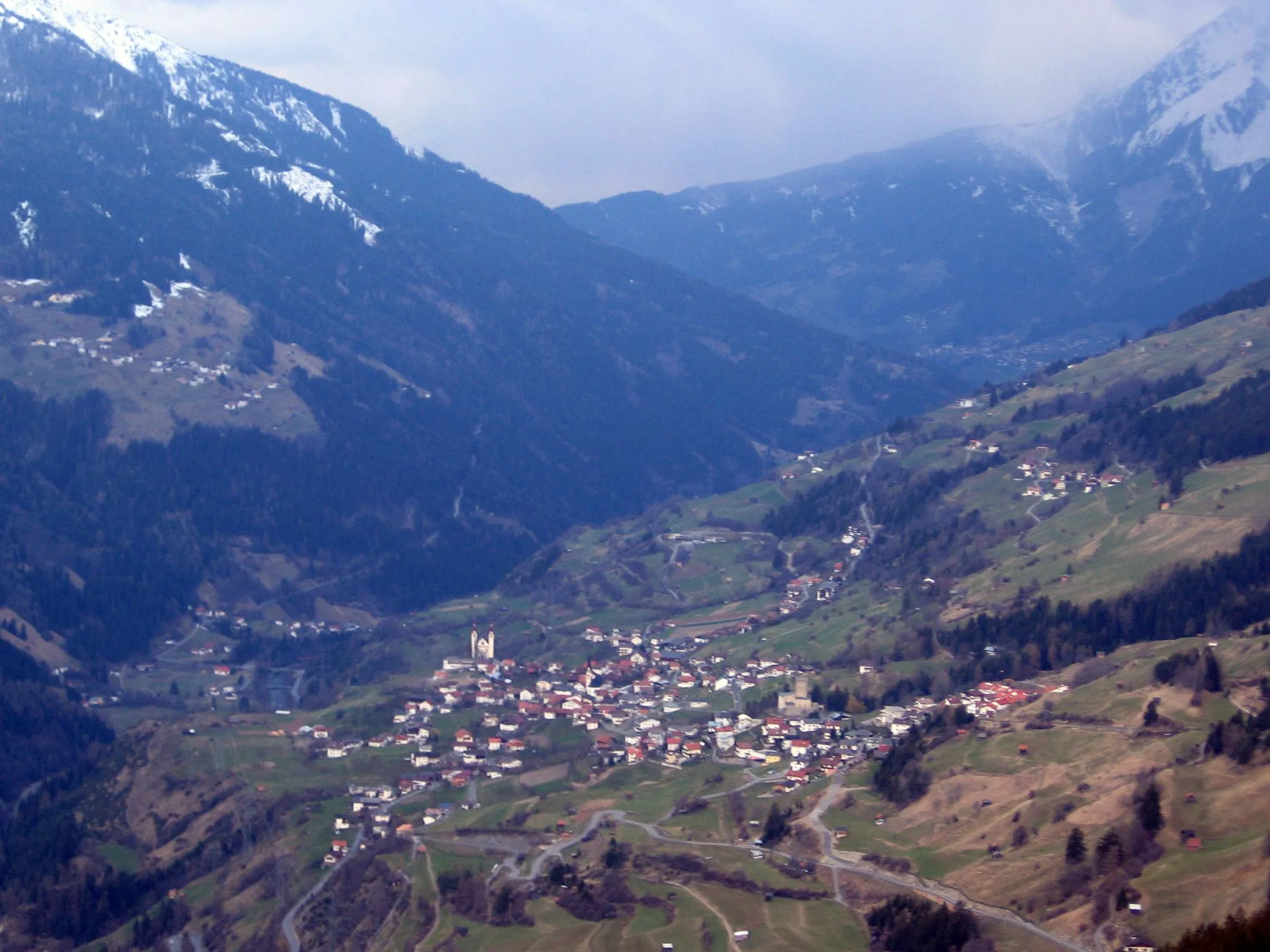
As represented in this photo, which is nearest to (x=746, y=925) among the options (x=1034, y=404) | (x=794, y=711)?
(x=794, y=711)

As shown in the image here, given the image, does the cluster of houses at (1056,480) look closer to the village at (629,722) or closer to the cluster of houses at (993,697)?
the village at (629,722)

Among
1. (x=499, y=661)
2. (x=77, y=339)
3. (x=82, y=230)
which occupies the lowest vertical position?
(x=499, y=661)

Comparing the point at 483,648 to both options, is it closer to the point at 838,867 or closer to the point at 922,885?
the point at 838,867

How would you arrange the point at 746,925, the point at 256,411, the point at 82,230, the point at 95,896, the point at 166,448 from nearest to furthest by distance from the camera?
the point at 746,925, the point at 95,896, the point at 166,448, the point at 256,411, the point at 82,230

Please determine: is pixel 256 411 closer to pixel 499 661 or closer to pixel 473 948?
pixel 499 661

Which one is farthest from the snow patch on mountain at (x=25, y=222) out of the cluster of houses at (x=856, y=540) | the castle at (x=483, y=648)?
the cluster of houses at (x=856, y=540)

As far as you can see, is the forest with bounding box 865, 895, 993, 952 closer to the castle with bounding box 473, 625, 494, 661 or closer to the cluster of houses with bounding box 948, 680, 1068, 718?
the cluster of houses with bounding box 948, 680, 1068, 718
